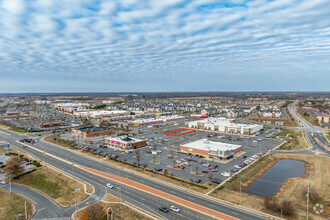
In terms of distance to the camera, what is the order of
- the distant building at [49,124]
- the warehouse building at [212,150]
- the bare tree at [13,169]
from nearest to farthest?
the bare tree at [13,169], the warehouse building at [212,150], the distant building at [49,124]

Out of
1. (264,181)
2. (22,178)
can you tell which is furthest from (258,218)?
(22,178)

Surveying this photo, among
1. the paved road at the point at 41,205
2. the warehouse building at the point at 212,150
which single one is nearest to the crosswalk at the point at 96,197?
the paved road at the point at 41,205

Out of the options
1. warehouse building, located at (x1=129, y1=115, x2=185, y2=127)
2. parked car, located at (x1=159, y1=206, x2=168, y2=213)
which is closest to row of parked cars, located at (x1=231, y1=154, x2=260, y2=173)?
parked car, located at (x1=159, y1=206, x2=168, y2=213)

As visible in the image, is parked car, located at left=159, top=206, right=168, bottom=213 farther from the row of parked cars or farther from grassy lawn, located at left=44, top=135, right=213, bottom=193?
the row of parked cars

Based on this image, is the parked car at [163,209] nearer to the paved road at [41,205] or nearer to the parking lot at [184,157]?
the parking lot at [184,157]

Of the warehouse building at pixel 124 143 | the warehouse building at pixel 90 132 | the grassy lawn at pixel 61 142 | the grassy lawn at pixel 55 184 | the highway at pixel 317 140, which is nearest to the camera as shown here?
the grassy lawn at pixel 55 184

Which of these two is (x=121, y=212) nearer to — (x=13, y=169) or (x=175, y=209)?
A: (x=175, y=209)

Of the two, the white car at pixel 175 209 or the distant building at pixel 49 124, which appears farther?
the distant building at pixel 49 124

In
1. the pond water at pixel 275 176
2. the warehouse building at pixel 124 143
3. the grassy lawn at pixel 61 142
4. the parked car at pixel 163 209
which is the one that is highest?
the warehouse building at pixel 124 143
